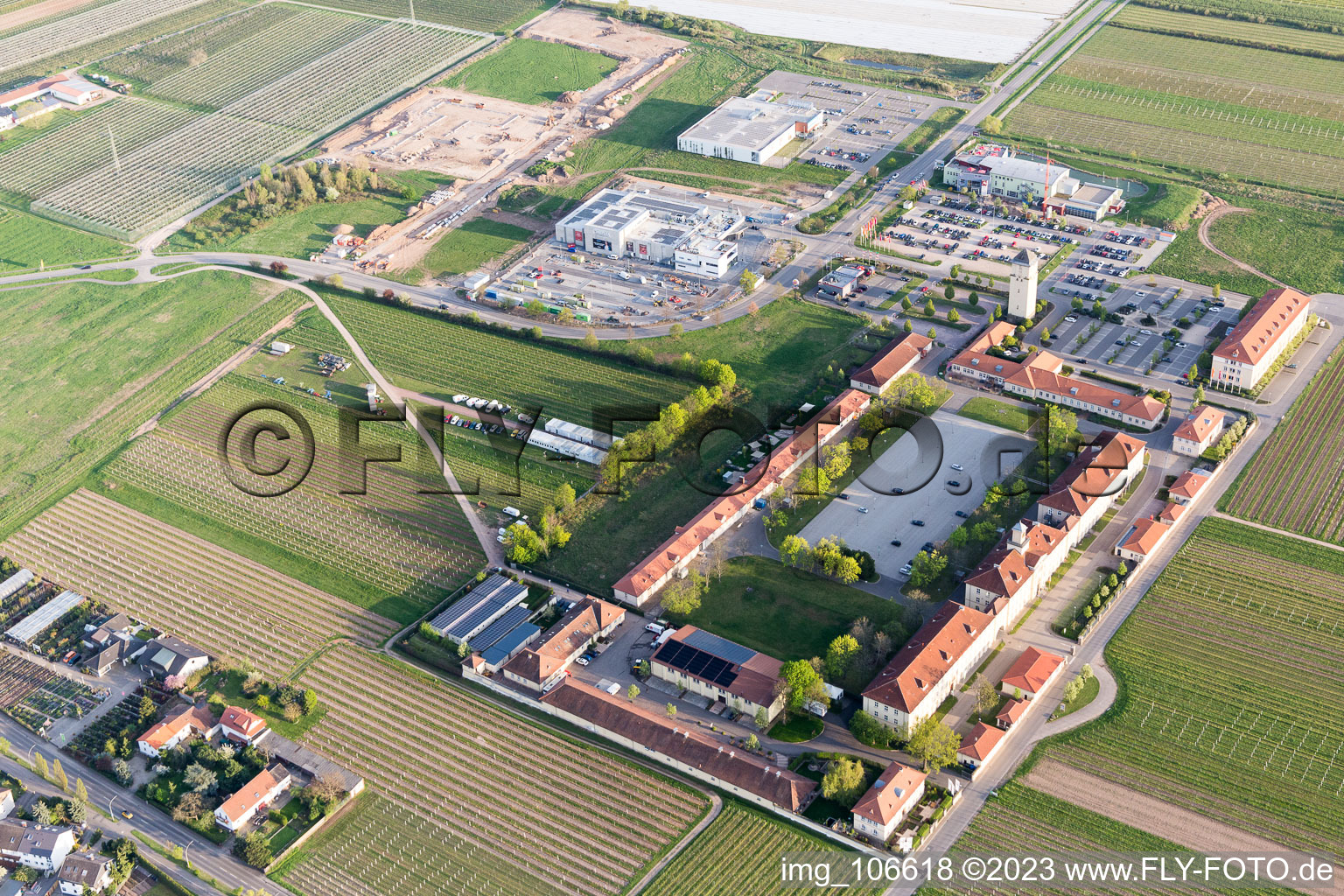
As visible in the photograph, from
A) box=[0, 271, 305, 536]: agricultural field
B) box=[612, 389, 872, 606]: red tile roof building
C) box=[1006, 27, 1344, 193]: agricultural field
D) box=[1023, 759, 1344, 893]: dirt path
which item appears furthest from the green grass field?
box=[1023, 759, 1344, 893]: dirt path

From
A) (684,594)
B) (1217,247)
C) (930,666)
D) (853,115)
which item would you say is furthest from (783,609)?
(853,115)

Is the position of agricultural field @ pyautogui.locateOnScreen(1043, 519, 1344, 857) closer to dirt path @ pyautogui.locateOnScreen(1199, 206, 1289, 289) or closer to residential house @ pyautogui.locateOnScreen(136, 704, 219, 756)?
dirt path @ pyautogui.locateOnScreen(1199, 206, 1289, 289)

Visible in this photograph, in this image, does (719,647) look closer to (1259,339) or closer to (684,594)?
(684,594)

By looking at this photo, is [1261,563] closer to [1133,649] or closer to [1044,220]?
[1133,649]

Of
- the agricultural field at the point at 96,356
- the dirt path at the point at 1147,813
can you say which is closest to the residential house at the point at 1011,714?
the dirt path at the point at 1147,813

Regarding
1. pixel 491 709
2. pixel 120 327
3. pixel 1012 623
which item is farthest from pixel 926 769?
pixel 120 327

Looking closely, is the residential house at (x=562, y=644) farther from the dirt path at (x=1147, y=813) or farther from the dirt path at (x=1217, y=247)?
the dirt path at (x=1217, y=247)

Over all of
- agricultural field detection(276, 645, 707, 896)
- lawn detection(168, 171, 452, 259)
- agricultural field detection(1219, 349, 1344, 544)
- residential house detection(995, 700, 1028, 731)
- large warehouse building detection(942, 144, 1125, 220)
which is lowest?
agricultural field detection(276, 645, 707, 896)
